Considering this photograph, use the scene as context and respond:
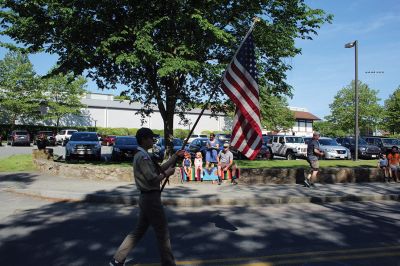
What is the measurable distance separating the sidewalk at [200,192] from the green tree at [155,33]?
15.0 feet

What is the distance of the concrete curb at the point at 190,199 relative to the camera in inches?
403

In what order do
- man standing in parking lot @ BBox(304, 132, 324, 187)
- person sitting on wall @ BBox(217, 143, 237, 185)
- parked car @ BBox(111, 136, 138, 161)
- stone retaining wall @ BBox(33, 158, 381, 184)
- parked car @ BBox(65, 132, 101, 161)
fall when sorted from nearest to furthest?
man standing in parking lot @ BBox(304, 132, 324, 187) → person sitting on wall @ BBox(217, 143, 237, 185) → stone retaining wall @ BBox(33, 158, 381, 184) → parked car @ BBox(65, 132, 101, 161) → parked car @ BBox(111, 136, 138, 161)

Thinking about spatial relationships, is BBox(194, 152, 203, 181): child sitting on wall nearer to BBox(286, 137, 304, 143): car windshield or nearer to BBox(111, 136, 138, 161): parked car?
BBox(111, 136, 138, 161): parked car

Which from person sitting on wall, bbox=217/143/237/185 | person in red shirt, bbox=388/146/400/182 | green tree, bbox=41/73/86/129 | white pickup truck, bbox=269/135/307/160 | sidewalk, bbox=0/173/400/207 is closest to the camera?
sidewalk, bbox=0/173/400/207

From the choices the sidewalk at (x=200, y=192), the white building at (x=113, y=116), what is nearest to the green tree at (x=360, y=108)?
the white building at (x=113, y=116)

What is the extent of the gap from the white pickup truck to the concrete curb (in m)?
14.9

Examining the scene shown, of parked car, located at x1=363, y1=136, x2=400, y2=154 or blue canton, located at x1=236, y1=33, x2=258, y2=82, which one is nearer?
blue canton, located at x1=236, y1=33, x2=258, y2=82

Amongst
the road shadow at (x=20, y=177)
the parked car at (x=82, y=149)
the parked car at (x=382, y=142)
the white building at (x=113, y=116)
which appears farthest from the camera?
the white building at (x=113, y=116)

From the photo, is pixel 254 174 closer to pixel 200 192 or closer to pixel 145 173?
pixel 200 192

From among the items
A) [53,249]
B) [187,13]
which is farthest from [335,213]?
[187,13]

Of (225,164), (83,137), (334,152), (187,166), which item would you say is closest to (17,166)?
(83,137)

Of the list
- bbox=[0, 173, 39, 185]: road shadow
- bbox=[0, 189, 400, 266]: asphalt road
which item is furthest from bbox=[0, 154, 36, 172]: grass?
bbox=[0, 189, 400, 266]: asphalt road

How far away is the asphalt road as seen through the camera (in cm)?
550

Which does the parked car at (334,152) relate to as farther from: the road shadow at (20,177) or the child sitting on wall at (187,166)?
the road shadow at (20,177)
